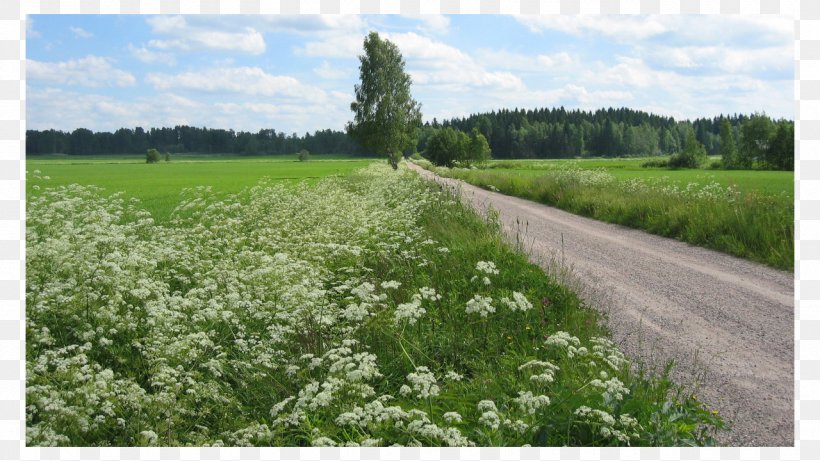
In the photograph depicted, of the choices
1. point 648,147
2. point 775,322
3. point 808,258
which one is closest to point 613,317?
point 775,322

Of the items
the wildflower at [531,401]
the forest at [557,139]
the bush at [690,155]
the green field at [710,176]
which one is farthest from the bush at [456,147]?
the wildflower at [531,401]

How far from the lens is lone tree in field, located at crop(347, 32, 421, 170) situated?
57.2 meters

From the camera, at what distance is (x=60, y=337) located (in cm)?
810

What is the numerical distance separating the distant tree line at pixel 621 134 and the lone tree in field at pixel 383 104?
4552mm

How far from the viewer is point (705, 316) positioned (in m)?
9.33

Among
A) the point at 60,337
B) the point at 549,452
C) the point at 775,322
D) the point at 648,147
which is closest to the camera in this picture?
the point at 549,452

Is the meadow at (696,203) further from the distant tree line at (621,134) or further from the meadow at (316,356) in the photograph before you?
the meadow at (316,356)

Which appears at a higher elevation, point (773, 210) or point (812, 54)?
point (812, 54)

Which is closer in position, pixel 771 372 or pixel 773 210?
pixel 771 372

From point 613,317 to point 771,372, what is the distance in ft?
8.32

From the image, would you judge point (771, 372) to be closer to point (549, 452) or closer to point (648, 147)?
point (549, 452)

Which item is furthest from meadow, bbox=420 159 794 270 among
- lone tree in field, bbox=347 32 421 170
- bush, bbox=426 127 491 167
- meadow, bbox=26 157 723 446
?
bush, bbox=426 127 491 167

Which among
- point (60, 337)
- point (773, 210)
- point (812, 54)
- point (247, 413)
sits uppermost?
point (812, 54)

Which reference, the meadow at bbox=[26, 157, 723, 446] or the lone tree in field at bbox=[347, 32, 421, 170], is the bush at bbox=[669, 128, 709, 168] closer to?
the meadow at bbox=[26, 157, 723, 446]
